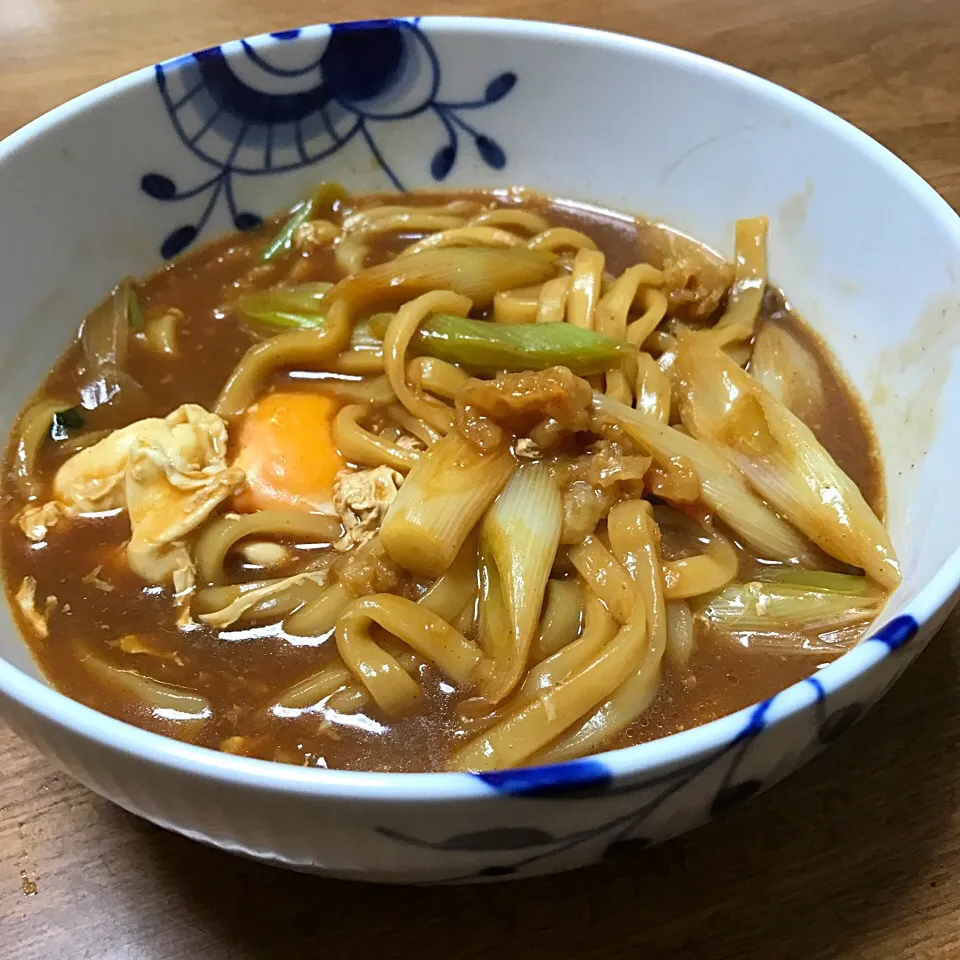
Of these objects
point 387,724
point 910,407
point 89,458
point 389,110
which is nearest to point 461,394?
point 387,724

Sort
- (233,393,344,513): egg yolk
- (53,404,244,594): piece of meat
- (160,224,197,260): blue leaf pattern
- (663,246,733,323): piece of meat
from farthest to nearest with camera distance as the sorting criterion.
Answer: (160,224,197,260): blue leaf pattern, (663,246,733,323): piece of meat, (233,393,344,513): egg yolk, (53,404,244,594): piece of meat

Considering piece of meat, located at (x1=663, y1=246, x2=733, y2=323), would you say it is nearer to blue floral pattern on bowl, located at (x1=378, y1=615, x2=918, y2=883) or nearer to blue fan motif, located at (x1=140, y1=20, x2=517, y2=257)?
blue fan motif, located at (x1=140, y1=20, x2=517, y2=257)

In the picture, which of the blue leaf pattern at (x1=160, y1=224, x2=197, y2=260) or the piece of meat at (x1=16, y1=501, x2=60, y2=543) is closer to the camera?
the piece of meat at (x1=16, y1=501, x2=60, y2=543)

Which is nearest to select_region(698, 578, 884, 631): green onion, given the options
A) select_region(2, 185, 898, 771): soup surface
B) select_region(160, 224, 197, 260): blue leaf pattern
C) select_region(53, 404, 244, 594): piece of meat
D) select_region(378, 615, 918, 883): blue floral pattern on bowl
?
select_region(2, 185, 898, 771): soup surface

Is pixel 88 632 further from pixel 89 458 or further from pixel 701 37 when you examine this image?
pixel 701 37

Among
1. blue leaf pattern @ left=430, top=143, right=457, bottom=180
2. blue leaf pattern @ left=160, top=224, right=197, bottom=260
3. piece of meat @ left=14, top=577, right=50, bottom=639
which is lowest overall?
piece of meat @ left=14, top=577, right=50, bottom=639

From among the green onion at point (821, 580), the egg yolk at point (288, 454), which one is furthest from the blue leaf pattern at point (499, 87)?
the green onion at point (821, 580)

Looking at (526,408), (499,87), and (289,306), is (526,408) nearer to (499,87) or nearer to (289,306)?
(289,306)
